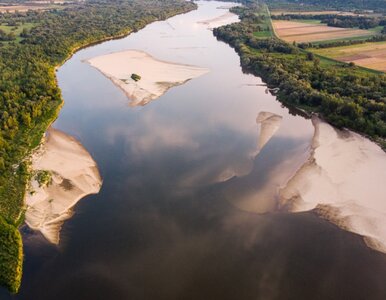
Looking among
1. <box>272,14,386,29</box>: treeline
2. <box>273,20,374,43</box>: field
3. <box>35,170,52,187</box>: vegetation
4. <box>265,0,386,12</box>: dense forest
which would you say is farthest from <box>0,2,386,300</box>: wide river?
<box>265,0,386,12</box>: dense forest

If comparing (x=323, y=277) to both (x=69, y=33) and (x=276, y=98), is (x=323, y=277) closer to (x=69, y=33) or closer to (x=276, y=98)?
(x=276, y=98)

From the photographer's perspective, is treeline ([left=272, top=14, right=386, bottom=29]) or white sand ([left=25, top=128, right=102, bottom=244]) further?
treeline ([left=272, top=14, right=386, bottom=29])

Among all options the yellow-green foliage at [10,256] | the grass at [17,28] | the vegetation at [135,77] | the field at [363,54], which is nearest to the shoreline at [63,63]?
the yellow-green foliage at [10,256]

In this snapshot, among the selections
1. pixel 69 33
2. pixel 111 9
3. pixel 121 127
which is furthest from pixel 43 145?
pixel 111 9

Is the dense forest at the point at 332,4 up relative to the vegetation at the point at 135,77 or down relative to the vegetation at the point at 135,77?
up

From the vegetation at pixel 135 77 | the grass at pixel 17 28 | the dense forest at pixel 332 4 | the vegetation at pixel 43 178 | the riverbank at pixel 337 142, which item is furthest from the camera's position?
the dense forest at pixel 332 4

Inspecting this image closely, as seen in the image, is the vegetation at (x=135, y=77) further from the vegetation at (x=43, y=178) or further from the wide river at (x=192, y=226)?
the vegetation at (x=43, y=178)

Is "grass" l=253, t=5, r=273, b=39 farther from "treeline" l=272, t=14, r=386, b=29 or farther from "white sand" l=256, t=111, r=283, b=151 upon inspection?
"white sand" l=256, t=111, r=283, b=151
